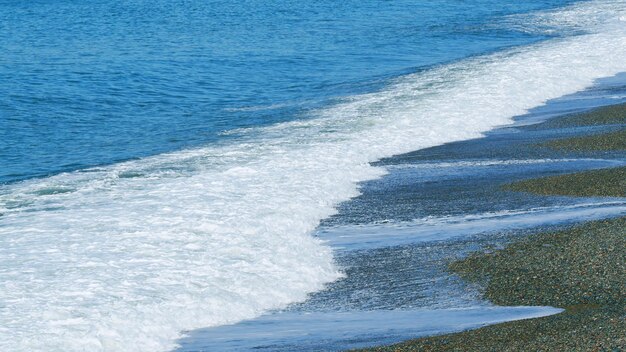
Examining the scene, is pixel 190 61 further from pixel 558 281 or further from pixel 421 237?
pixel 558 281

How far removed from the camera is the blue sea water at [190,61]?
729 inches

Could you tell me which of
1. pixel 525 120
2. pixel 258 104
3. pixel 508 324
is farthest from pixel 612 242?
pixel 258 104

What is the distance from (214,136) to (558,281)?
33.5 feet

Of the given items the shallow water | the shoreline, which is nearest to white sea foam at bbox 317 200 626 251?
the shallow water

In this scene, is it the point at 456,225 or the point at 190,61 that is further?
the point at 190,61

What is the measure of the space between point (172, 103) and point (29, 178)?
26.2 feet

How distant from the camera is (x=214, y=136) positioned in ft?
57.4

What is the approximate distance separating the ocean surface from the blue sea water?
113mm

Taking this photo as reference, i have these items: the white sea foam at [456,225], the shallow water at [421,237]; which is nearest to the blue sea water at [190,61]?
the shallow water at [421,237]

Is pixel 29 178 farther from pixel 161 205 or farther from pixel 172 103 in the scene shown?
pixel 172 103

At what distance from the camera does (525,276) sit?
845 cm

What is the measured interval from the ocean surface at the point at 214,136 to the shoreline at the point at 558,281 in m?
1.15

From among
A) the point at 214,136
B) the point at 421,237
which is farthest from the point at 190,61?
the point at 421,237

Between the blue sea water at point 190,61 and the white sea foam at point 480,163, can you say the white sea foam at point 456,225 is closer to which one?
the white sea foam at point 480,163
